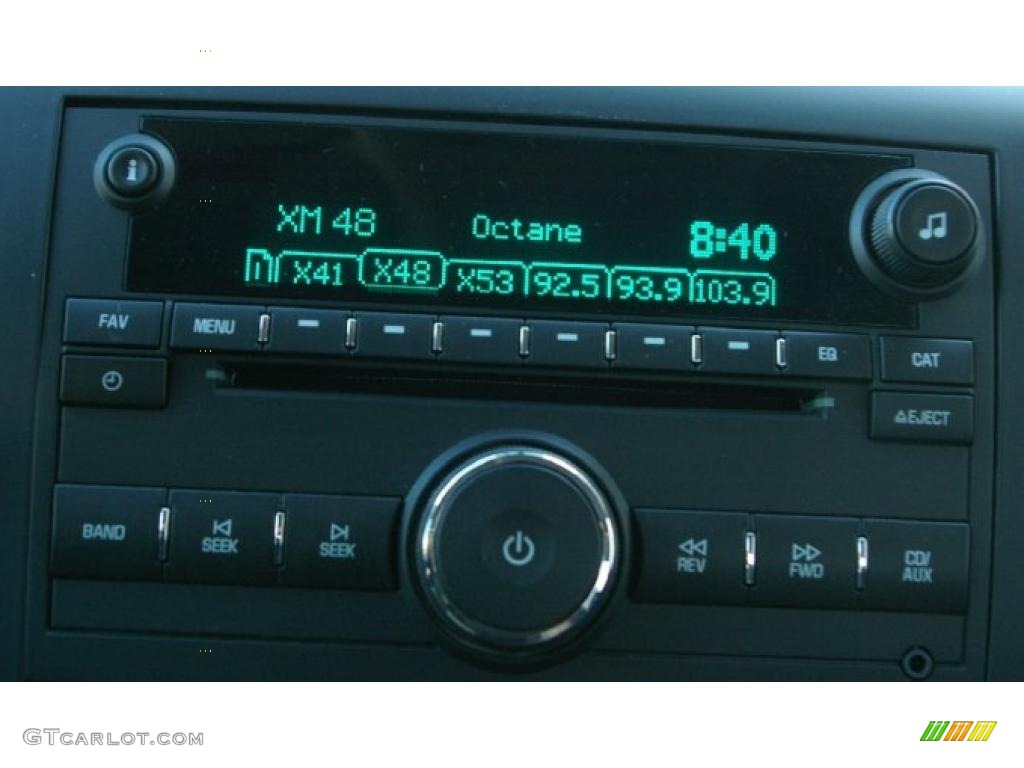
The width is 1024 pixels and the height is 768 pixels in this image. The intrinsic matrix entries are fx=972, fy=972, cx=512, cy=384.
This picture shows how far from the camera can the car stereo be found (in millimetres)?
1044

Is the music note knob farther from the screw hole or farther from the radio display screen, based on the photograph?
the screw hole

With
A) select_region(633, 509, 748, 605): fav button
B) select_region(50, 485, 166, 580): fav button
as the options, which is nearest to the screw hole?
select_region(633, 509, 748, 605): fav button

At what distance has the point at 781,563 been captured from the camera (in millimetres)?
1041

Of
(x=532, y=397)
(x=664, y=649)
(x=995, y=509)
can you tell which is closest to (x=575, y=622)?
(x=664, y=649)

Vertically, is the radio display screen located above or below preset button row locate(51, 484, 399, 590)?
above

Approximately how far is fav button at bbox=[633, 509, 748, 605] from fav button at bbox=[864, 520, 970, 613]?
145mm

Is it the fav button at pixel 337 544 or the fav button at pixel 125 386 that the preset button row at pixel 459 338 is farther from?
the fav button at pixel 337 544

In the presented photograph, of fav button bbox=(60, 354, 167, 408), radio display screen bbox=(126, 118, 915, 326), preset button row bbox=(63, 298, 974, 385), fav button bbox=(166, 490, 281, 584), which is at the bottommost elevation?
fav button bbox=(166, 490, 281, 584)

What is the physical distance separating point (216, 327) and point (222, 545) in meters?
0.23

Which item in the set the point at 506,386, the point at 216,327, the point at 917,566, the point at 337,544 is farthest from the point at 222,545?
the point at 917,566

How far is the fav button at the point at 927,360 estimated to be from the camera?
108 centimetres

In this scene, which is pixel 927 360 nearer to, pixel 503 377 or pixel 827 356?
pixel 827 356

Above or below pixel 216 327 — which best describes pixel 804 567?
below
